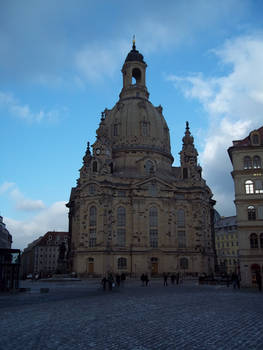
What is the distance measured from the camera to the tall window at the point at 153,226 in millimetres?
73188

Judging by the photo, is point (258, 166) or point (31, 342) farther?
point (258, 166)

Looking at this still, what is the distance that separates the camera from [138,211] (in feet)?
241

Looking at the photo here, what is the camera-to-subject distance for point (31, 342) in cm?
1214

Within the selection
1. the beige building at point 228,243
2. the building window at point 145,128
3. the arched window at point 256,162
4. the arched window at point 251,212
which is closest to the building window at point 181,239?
the building window at point 145,128

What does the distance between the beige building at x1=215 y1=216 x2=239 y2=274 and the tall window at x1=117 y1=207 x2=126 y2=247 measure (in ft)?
153

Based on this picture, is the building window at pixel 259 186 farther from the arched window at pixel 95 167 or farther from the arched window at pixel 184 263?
the arched window at pixel 95 167

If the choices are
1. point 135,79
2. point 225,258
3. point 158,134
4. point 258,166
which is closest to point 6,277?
point 258,166

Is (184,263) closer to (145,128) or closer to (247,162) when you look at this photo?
(145,128)

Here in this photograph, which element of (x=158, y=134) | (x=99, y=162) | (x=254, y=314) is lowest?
(x=254, y=314)

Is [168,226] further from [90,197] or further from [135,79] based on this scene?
[135,79]

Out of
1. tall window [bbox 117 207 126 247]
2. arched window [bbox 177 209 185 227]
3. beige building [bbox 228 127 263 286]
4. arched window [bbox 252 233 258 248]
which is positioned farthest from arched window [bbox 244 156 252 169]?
tall window [bbox 117 207 126 247]

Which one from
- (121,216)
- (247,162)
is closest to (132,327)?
(247,162)

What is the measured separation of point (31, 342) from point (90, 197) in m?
61.7

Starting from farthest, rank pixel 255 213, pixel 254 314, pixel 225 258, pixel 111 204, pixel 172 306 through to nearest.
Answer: pixel 225 258, pixel 111 204, pixel 255 213, pixel 172 306, pixel 254 314
